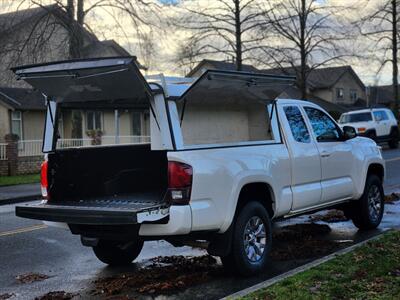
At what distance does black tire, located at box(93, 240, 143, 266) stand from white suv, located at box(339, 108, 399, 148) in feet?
74.8

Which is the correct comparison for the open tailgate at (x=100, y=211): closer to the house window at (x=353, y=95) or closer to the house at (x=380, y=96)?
A: the house window at (x=353, y=95)

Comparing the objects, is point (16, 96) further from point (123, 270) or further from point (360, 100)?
point (360, 100)

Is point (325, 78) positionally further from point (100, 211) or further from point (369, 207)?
point (100, 211)

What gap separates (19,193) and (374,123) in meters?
18.9

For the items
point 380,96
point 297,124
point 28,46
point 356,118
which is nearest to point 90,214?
point 297,124

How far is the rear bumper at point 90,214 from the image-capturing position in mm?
5270

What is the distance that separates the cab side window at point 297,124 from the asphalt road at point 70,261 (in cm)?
155

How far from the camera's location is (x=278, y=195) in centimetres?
661

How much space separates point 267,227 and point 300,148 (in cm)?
125

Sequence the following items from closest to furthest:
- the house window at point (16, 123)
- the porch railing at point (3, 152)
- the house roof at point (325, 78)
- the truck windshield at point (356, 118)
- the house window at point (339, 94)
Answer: the porch railing at point (3, 152), the truck windshield at point (356, 118), the house window at point (16, 123), the house roof at point (325, 78), the house window at point (339, 94)

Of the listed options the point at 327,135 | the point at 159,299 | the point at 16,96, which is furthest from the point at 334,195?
the point at 16,96

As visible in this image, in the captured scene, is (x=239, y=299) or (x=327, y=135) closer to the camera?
(x=239, y=299)

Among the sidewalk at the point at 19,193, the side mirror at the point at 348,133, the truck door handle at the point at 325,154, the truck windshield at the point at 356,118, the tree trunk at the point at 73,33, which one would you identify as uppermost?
the tree trunk at the point at 73,33

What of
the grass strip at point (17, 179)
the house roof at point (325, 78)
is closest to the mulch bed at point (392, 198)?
the grass strip at point (17, 179)
